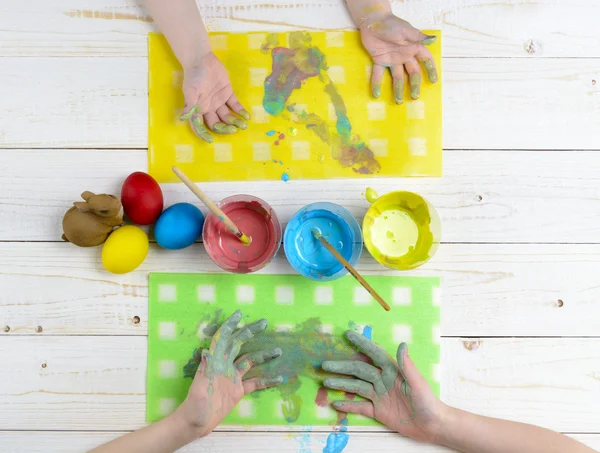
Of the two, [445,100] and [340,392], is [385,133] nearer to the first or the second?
[445,100]

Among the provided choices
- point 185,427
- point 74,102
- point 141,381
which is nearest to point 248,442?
point 185,427

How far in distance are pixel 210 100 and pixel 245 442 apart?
24.5 inches

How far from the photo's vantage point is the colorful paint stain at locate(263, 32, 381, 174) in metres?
0.92

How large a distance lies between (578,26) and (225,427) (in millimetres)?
981

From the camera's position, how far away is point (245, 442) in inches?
36.2

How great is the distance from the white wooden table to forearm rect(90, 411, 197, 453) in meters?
0.04

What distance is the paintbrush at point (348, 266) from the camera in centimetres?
83

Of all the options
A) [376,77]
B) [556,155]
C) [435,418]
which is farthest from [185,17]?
[435,418]

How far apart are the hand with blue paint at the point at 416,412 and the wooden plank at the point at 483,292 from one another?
122mm

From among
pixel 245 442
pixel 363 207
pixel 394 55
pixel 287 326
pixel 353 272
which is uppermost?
pixel 394 55

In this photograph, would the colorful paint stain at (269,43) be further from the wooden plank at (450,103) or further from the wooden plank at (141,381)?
the wooden plank at (141,381)

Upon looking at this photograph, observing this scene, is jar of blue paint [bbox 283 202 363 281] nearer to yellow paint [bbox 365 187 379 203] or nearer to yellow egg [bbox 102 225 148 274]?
yellow paint [bbox 365 187 379 203]

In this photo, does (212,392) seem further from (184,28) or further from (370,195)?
(184,28)

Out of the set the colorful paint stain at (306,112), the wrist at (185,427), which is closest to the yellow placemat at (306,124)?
the colorful paint stain at (306,112)
